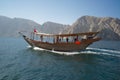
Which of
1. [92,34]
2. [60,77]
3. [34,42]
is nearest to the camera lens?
[60,77]

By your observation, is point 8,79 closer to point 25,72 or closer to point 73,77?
point 25,72

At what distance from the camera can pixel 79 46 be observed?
3534cm

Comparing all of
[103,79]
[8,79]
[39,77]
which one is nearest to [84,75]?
[103,79]

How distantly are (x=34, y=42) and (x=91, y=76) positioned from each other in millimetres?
28778

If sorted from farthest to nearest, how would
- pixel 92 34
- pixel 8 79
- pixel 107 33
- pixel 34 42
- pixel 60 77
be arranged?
pixel 107 33
pixel 34 42
pixel 92 34
pixel 60 77
pixel 8 79

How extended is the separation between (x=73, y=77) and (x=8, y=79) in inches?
311

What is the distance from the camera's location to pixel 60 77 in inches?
648

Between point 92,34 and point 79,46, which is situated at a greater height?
point 92,34

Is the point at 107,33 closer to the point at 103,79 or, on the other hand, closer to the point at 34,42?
the point at 34,42

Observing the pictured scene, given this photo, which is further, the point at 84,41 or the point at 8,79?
the point at 84,41

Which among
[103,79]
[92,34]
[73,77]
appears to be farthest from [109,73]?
[92,34]

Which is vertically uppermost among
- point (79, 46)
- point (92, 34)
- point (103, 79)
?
point (92, 34)

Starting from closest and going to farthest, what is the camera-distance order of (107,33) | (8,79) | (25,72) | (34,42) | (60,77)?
(8,79)
(60,77)
(25,72)
(34,42)
(107,33)

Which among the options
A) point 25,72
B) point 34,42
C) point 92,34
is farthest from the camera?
point 34,42
